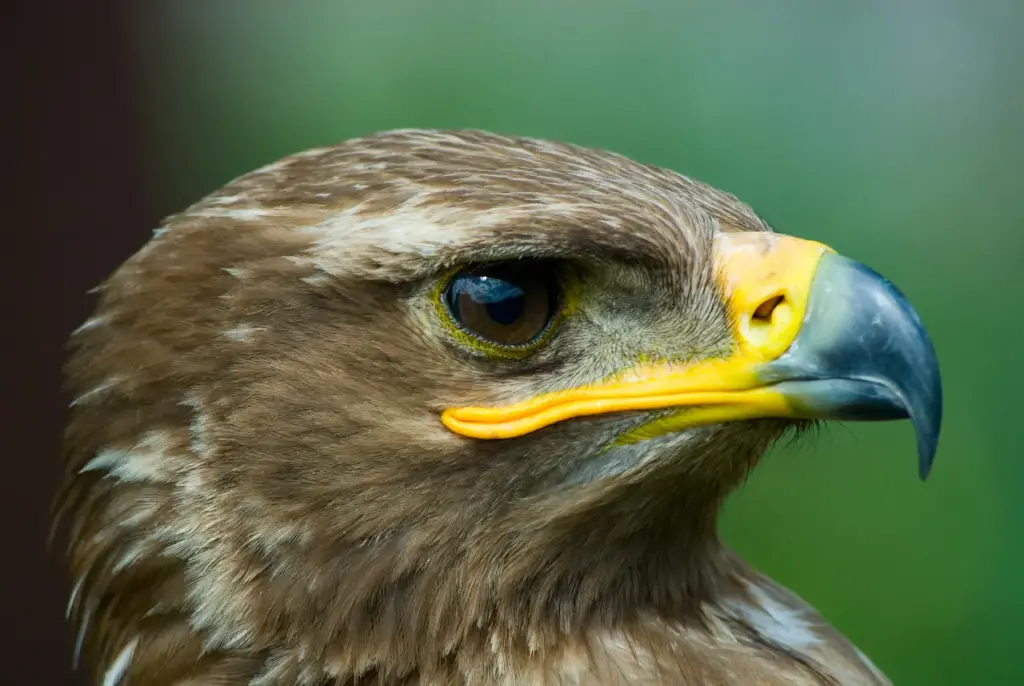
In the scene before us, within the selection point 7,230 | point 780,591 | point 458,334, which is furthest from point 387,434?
point 7,230

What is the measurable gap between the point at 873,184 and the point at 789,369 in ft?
7.81

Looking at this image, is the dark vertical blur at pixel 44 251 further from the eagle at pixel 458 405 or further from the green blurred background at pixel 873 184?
the eagle at pixel 458 405

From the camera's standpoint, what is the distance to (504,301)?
114 cm

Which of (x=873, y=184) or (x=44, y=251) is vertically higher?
(x=873, y=184)

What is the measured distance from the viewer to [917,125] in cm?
327

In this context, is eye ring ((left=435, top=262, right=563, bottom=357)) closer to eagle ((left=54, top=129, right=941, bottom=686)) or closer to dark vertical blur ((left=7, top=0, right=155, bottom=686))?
eagle ((left=54, top=129, right=941, bottom=686))

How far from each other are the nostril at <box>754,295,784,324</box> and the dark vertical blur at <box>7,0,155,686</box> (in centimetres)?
244

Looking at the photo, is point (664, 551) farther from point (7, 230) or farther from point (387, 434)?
point (7, 230)

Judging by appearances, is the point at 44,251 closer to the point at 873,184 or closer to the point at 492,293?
the point at 492,293

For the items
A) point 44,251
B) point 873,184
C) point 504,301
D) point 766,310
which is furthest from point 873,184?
point 44,251

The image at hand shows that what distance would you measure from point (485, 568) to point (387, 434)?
206 millimetres

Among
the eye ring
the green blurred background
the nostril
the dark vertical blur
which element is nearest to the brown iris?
the eye ring

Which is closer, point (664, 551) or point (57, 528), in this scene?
point (664, 551)

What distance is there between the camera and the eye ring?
1.13m
